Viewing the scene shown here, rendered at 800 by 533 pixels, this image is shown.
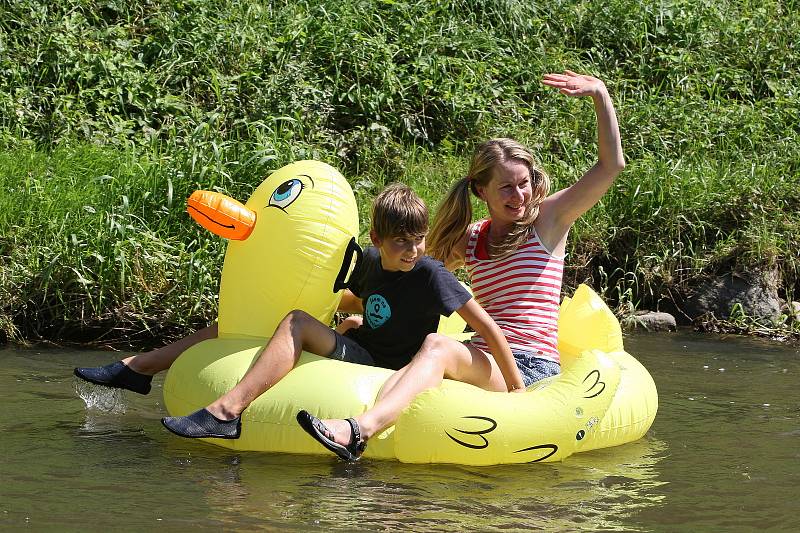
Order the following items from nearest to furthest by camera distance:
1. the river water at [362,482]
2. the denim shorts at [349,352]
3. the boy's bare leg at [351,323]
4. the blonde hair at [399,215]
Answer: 1. the river water at [362,482]
2. the blonde hair at [399,215]
3. the denim shorts at [349,352]
4. the boy's bare leg at [351,323]

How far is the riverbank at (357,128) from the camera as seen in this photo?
5750 mm

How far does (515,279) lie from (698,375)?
173cm

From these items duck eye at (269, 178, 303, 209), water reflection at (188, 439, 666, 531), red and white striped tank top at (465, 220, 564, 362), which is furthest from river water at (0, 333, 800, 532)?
duck eye at (269, 178, 303, 209)

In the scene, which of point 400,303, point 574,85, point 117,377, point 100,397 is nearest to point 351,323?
point 400,303

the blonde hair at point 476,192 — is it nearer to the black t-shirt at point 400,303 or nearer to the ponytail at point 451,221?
the ponytail at point 451,221

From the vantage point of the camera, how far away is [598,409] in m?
4.04

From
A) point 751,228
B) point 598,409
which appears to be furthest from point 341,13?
point 598,409

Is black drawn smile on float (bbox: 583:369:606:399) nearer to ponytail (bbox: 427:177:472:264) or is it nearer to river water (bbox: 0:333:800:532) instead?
river water (bbox: 0:333:800:532)

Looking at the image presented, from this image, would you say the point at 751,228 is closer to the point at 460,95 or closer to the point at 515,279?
the point at 460,95

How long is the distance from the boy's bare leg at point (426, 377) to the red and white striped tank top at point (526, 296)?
20 cm

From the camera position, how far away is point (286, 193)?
4242 mm

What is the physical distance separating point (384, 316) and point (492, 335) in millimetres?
402

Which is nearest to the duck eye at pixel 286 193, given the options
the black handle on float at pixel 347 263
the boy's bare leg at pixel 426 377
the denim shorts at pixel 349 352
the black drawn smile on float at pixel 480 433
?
the black handle on float at pixel 347 263

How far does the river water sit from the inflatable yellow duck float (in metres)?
0.09
